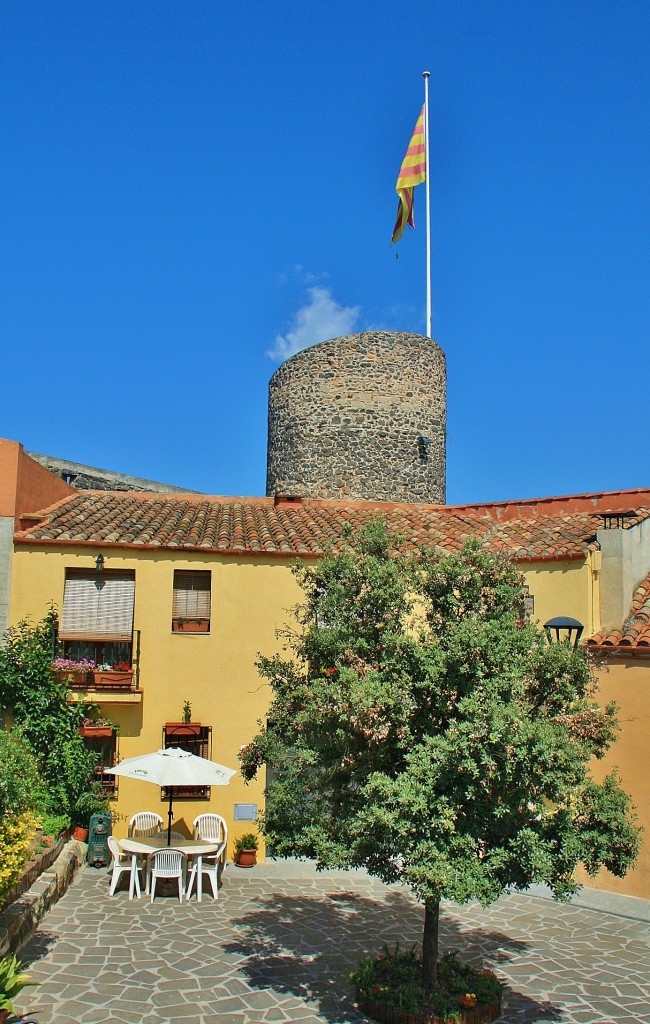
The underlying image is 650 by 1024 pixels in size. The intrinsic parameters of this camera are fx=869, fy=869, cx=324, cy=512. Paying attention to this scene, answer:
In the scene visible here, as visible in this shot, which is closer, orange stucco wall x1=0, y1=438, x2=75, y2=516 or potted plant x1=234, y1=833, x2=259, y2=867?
potted plant x1=234, y1=833, x2=259, y2=867

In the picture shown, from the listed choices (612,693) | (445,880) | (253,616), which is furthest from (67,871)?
(612,693)

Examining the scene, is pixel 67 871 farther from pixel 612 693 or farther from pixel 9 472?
pixel 612 693

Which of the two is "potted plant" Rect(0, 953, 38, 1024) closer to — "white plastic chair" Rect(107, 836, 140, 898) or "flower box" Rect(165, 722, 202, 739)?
"white plastic chair" Rect(107, 836, 140, 898)

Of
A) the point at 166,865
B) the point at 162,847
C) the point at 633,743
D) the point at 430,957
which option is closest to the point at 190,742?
the point at 162,847

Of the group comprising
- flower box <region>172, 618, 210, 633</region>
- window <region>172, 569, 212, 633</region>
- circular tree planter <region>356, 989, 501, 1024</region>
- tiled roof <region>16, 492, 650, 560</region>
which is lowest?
circular tree planter <region>356, 989, 501, 1024</region>

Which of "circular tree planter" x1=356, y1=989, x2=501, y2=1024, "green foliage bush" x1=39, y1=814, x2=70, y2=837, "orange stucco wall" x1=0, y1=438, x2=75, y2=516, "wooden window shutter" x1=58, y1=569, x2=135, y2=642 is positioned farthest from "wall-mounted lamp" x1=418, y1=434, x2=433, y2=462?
"circular tree planter" x1=356, y1=989, x2=501, y2=1024

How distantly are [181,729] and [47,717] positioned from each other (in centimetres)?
230

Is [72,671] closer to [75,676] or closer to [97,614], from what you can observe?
[75,676]

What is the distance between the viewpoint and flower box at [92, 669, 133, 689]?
15141 mm

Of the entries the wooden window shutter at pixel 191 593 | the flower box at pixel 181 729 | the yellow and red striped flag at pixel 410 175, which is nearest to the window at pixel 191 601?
the wooden window shutter at pixel 191 593

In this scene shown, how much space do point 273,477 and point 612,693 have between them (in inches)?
639

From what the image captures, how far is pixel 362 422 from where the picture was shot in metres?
27.0

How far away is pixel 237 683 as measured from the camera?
627 inches

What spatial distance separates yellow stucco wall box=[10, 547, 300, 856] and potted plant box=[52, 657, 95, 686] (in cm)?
39
